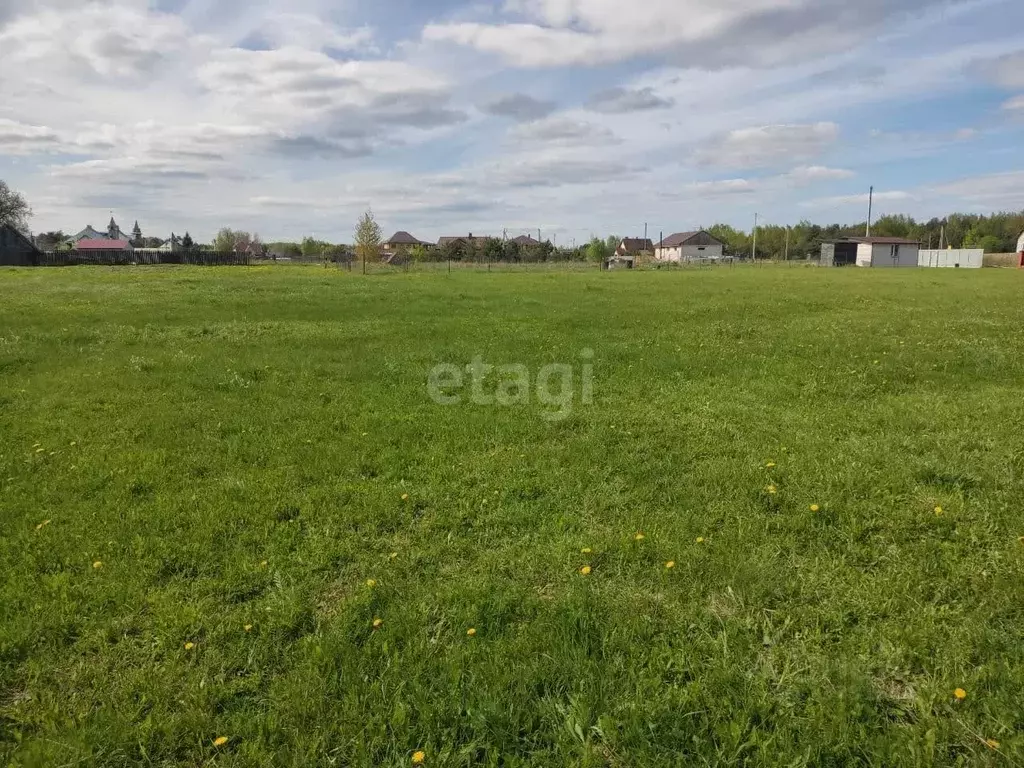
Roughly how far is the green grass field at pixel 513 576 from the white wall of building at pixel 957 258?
8140cm

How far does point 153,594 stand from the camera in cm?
423

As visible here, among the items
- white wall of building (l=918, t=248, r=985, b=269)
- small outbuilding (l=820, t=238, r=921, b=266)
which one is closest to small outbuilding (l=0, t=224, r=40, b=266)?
small outbuilding (l=820, t=238, r=921, b=266)

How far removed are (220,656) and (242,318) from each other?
17154 mm

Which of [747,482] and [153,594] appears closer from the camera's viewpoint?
[153,594]

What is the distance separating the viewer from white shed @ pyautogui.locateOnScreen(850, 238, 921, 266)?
85562mm

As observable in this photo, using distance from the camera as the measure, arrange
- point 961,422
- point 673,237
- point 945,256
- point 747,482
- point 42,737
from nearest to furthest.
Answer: point 42,737, point 747,482, point 961,422, point 945,256, point 673,237

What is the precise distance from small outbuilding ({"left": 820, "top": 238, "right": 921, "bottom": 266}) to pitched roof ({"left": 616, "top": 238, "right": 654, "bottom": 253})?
46.9 metres

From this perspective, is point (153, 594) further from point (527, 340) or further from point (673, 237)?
point (673, 237)

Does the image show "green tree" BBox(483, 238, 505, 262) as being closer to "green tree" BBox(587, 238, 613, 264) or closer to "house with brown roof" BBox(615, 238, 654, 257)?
"green tree" BBox(587, 238, 613, 264)

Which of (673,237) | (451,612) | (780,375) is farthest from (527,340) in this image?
(673,237)

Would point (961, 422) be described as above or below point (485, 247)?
below

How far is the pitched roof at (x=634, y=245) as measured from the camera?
135 metres

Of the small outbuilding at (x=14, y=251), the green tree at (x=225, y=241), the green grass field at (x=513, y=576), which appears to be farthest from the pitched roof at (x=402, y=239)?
the green grass field at (x=513, y=576)

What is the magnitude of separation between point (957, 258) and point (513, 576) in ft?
305
